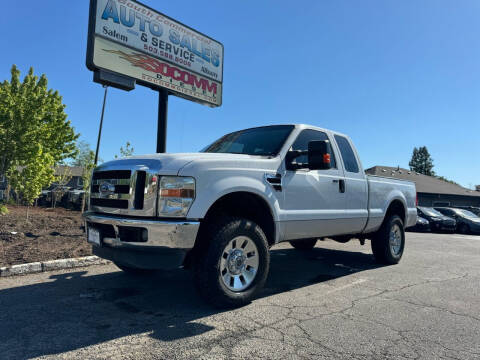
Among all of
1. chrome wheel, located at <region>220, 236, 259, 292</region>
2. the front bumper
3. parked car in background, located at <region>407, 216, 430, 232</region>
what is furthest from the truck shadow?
parked car in background, located at <region>407, 216, 430, 232</region>

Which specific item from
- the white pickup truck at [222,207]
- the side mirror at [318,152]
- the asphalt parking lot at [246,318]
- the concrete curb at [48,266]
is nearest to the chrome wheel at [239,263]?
the white pickup truck at [222,207]

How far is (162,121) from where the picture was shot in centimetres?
928

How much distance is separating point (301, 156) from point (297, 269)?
2.18 meters

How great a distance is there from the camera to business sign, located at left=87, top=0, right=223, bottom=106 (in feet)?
27.0

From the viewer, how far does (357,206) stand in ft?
17.5

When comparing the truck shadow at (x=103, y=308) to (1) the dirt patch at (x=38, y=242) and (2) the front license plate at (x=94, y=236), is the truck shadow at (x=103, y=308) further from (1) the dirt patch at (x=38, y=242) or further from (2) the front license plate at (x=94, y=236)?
(1) the dirt patch at (x=38, y=242)

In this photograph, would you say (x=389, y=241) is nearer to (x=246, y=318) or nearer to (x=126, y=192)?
(x=246, y=318)

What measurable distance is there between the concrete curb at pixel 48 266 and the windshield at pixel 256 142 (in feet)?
8.93

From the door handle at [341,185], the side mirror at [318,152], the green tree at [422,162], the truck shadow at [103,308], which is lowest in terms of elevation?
the truck shadow at [103,308]

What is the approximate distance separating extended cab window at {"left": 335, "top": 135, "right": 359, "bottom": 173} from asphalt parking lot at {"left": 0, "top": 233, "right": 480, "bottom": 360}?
1680 millimetres

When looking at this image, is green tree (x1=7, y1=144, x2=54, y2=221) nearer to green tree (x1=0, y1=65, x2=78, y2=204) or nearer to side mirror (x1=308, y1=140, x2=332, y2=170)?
side mirror (x1=308, y1=140, x2=332, y2=170)

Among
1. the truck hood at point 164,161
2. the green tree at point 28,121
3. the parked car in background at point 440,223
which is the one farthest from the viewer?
the green tree at point 28,121

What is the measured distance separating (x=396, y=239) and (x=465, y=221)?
15.2 meters

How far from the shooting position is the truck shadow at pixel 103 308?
2.85m
